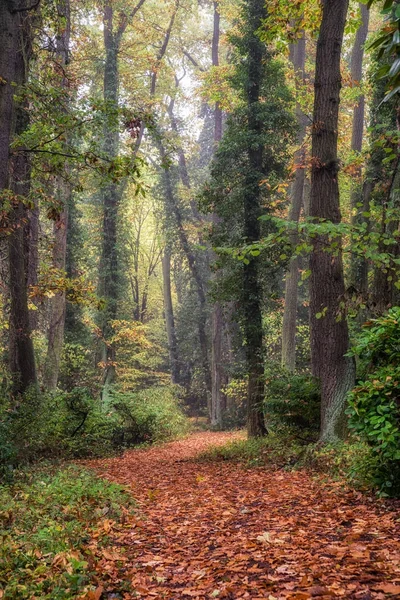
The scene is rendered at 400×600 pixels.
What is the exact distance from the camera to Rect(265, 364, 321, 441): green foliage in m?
8.67

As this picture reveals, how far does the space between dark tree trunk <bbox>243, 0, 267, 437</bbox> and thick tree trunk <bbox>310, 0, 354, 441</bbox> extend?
14.2 feet

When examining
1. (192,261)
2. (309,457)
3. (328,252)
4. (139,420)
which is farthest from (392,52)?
(192,261)

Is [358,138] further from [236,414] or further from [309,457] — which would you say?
[236,414]

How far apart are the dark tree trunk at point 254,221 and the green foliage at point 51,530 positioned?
19.2ft

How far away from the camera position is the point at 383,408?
4609mm

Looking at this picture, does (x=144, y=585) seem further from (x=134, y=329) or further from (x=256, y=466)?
(x=134, y=329)

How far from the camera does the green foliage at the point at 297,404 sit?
8672 millimetres

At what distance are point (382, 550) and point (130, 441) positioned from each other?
12.0 meters

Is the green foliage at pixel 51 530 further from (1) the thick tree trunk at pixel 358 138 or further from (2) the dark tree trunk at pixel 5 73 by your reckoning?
(1) the thick tree trunk at pixel 358 138

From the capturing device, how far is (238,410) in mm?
24672

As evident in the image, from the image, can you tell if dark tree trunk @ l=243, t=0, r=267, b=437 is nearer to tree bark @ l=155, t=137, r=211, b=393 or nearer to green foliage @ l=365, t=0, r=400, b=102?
green foliage @ l=365, t=0, r=400, b=102

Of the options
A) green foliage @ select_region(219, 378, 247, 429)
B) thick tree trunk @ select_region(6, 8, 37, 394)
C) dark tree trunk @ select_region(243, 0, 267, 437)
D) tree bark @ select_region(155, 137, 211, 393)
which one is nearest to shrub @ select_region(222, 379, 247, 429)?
green foliage @ select_region(219, 378, 247, 429)

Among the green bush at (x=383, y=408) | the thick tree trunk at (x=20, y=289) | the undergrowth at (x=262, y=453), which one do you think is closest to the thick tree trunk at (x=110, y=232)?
the thick tree trunk at (x=20, y=289)

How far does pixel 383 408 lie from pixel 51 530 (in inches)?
125
